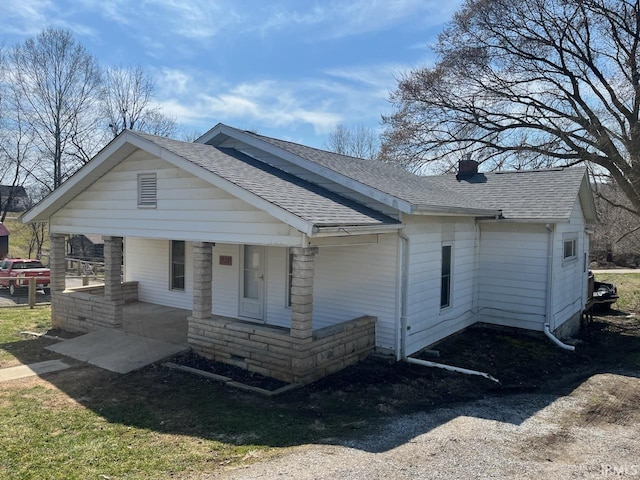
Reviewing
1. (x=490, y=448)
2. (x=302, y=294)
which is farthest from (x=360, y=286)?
(x=490, y=448)

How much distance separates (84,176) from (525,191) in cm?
1084

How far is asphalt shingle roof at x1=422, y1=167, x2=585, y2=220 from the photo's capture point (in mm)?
11484

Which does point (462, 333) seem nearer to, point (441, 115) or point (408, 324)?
point (408, 324)

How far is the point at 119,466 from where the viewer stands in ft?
16.0

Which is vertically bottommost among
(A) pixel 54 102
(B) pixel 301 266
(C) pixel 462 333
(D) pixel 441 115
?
(C) pixel 462 333

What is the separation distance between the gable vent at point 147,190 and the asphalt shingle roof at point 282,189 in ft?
2.69

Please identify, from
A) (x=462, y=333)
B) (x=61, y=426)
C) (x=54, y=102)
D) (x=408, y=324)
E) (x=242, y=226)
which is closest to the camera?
(x=61, y=426)

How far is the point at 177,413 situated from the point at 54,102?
1174 inches

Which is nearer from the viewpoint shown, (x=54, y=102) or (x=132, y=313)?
(x=132, y=313)

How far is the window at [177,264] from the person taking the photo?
1317cm

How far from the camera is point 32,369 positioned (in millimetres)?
8406

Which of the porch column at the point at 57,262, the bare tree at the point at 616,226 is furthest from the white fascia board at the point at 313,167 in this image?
the bare tree at the point at 616,226

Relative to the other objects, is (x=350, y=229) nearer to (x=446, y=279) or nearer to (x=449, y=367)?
(x=449, y=367)

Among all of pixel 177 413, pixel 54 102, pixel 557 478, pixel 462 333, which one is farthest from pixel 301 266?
pixel 54 102
